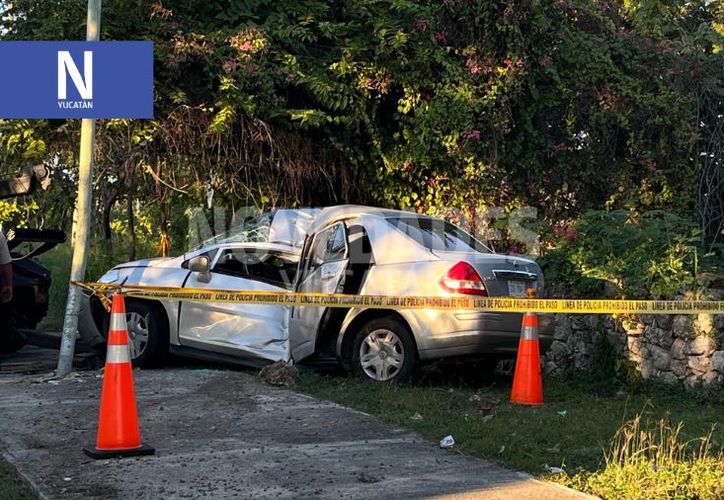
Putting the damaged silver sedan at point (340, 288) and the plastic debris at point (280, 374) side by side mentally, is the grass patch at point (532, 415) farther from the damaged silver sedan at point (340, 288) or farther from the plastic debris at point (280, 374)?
the damaged silver sedan at point (340, 288)

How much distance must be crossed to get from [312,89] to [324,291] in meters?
4.11

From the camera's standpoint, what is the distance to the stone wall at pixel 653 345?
26.8ft

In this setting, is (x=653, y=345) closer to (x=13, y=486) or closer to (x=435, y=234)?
(x=435, y=234)

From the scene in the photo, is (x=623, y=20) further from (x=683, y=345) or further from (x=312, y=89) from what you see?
(x=683, y=345)

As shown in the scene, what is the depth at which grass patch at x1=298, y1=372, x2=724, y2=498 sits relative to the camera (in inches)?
230

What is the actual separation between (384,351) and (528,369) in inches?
53.8

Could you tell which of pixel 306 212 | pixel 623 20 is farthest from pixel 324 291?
pixel 623 20

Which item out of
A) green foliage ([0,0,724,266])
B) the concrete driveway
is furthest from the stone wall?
green foliage ([0,0,724,266])

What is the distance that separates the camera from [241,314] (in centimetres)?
939

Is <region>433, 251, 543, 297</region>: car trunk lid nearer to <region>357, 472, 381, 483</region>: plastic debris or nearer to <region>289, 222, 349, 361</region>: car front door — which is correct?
<region>289, 222, 349, 361</region>: car front door

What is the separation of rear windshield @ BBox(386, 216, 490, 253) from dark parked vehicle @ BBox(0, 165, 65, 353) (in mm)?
3475

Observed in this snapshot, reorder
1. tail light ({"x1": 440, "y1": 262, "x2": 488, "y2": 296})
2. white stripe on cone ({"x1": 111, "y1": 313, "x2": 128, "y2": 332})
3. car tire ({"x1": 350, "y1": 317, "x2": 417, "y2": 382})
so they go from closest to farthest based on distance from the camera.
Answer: white stripe on cone ({"x1": 111, "y1": 313, "x2": 128, "y2": 332}) < tail light ({"x1": 440, "y1": 262, "x2": 488, "y2": 296}) < car tire ({"x1": 350, "y1": 317, "x2": 417, "y2": 382})

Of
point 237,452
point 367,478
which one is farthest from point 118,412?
point 367,478

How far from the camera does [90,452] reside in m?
5.80
